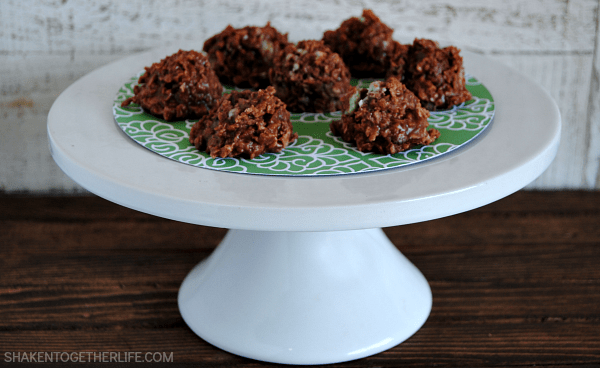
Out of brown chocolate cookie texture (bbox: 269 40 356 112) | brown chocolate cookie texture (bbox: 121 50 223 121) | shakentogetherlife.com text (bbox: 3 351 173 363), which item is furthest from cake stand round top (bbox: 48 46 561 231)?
shakentogetherlife.com text (bbox: 3 351 173 363)

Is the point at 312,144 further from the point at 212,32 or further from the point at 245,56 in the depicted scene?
the point at 212,32

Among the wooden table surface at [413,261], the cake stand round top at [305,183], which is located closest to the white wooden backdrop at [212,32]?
the wooden table surface at [413,261]

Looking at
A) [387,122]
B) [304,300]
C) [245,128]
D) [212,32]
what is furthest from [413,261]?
[212,32]

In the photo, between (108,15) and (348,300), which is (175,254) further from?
(108,15)

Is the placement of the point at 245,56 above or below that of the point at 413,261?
above

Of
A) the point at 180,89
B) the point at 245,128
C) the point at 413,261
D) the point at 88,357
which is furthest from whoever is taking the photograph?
the point at 413,261

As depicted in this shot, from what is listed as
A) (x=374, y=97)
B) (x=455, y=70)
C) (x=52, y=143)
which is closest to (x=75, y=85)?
(x=52, y=143)
